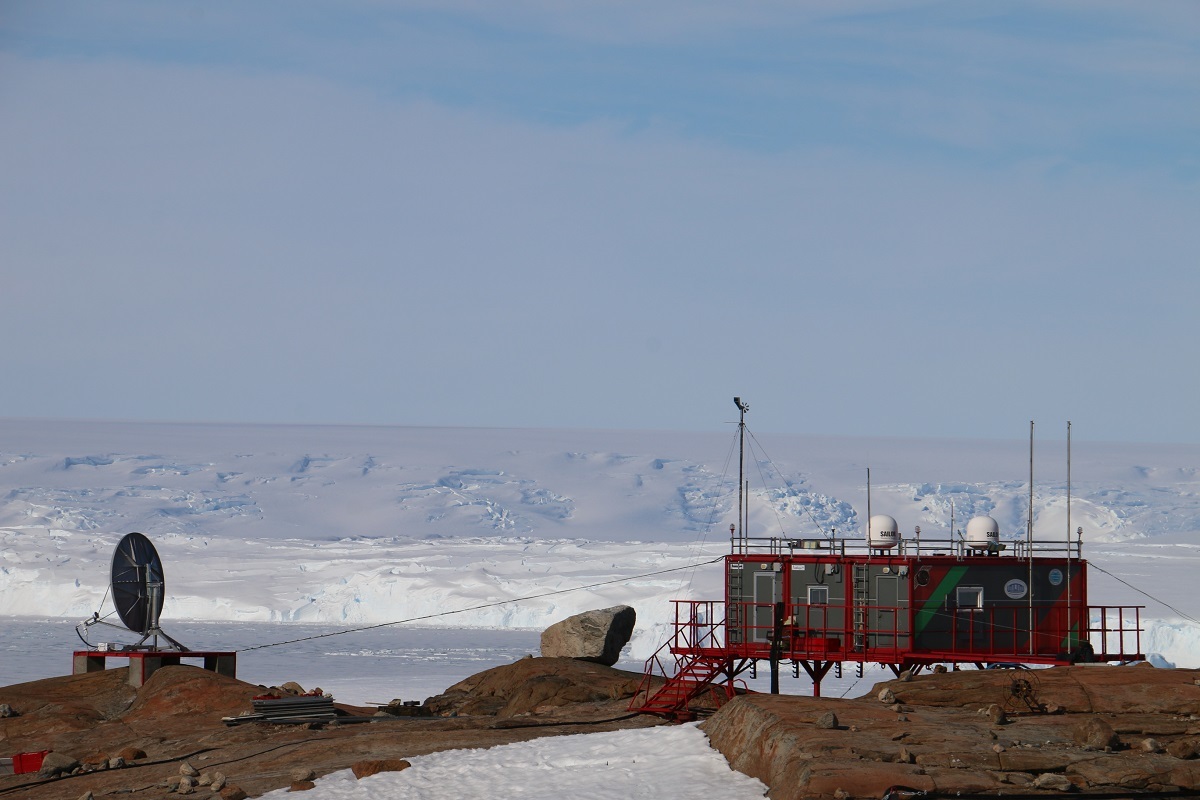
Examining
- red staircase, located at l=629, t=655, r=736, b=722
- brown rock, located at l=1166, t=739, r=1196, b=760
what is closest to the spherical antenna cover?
red staircase, located at l=629, t=655, r=736, b=722

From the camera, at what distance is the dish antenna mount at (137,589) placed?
38.8 meters

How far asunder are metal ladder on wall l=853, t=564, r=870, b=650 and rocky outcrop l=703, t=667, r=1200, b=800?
6.44m

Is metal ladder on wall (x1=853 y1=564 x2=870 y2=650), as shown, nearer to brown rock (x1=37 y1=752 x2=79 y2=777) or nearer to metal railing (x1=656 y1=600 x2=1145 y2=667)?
metal railing (x1=656 y1=600 x2=1145 y2=667)

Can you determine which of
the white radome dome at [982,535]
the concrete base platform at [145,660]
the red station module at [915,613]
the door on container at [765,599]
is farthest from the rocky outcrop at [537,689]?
the white radome dome at [982,535]

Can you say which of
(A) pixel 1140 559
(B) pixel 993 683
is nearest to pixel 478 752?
(B) pixel 993 683

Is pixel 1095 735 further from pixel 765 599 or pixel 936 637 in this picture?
pixel 765 599

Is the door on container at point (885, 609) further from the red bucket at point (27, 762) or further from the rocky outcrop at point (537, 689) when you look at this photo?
the red bucket at point (27, 762)

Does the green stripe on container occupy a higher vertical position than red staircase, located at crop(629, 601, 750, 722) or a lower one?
higher

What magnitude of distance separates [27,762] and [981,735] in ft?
60.6

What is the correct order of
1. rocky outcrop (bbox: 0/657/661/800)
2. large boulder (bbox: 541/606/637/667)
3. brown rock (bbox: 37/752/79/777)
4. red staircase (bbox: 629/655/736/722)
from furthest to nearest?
1. large boulder (bbox: 541/606/637/667)
2. red staircase (bbox: 629/655/736/722)
3. brown rock (bbox: 37/752/79/777)
4. rocky outcrop (bbox: 0/657/661/800)

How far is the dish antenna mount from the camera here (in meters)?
38.8

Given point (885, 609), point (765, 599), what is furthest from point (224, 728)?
point (885, 609)

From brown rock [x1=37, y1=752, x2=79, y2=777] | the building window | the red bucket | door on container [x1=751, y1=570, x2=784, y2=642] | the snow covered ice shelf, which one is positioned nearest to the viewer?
the snow covered ice shelf

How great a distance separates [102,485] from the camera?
6452 inches
